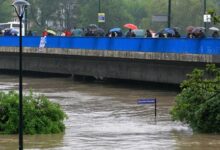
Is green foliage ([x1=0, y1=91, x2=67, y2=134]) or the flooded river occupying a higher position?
green foliage ([x1=0, y1=91, x2=67, y2=134])

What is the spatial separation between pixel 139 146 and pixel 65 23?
10197 centimetres

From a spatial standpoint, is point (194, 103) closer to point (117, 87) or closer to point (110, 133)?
point (110, 133)

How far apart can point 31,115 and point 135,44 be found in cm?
2160

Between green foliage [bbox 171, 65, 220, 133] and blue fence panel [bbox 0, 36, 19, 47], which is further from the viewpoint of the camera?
blue fence panel [bbox 0, 36, 19, 47]

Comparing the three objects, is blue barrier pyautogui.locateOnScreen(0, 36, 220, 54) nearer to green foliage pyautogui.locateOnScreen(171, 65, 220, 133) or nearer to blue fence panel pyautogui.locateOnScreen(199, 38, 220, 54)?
blue fence panel pyautogui.locateOnScreen(199, 38, 220, 54)

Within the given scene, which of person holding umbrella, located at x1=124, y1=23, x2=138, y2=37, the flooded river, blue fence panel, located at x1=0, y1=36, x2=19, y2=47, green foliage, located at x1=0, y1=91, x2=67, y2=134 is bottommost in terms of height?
the flooded river

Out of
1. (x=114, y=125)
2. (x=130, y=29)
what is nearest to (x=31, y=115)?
(x=114, y=125)

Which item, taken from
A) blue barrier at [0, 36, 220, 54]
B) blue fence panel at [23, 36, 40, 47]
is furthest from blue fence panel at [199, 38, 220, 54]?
blue fence panel at [23, 36, 40, 47]

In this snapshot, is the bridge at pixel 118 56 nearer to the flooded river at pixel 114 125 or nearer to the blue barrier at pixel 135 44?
the blue barrier at pixel 135 44

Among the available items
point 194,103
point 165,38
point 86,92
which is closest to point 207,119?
point 194,103

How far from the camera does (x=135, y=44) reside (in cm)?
4688

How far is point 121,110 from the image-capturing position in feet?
118

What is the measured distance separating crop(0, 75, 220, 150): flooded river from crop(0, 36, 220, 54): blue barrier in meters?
2.60

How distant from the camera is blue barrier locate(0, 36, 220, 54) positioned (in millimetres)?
41281
